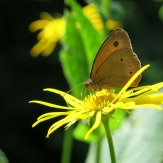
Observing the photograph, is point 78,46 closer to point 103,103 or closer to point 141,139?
point 141,139

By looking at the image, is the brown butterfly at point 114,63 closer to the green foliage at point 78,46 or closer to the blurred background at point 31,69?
the green foliage at point 78,46

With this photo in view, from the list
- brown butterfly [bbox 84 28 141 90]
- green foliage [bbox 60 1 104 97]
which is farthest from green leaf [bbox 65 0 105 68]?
brown butterfly [bbox 84 28 141 90]

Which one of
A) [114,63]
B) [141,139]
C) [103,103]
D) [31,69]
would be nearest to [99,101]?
[103,103]

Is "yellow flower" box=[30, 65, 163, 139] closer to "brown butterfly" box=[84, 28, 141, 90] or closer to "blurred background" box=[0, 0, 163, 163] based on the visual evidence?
"brown butterfly" box=[84, 28, 141, 90]

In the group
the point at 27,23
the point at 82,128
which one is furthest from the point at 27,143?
the point at 82,128

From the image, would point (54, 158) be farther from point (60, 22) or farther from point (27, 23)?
point (60, 22)

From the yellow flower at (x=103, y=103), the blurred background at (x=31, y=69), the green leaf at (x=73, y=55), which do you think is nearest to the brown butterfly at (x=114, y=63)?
the yellow flower at (x=103, y=103)
